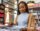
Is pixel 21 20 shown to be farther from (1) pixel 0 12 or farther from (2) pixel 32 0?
(2) pixel 32 0

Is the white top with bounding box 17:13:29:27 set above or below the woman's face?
below

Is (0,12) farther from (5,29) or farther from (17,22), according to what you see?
(5,29)

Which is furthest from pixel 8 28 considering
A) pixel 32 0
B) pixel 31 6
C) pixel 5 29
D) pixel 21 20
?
pixel 32 0

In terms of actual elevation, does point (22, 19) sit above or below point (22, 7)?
below

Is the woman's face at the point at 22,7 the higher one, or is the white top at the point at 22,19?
the woman's face at the point at 22,7

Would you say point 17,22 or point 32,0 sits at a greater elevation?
point 32,0

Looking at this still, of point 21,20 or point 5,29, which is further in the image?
point 21,20

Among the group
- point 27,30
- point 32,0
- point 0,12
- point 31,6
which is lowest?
point 27,30

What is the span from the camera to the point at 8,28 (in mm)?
847

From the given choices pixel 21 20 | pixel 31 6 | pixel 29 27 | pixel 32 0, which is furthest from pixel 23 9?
pixel 32 0

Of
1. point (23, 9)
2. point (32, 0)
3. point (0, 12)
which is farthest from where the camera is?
point (32, 0)

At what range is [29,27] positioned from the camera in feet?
2.79

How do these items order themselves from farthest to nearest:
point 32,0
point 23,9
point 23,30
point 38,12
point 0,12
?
point 32,0 < point 38,12 < point 0,12 < point 23,9 < point 23,30

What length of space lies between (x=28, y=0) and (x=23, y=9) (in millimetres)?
2699
